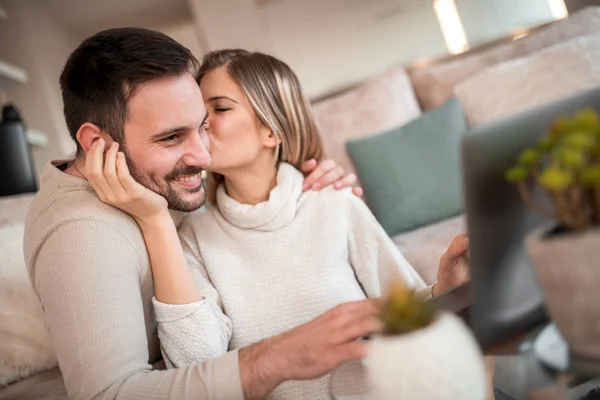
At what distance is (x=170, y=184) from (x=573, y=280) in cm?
96

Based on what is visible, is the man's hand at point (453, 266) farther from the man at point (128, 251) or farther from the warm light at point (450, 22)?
the warm light at point (450, 22)

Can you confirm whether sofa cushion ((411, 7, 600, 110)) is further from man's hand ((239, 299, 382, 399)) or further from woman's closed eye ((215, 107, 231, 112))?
man's hand ((239, 299, 382, 399))

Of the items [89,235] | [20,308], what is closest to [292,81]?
[89,235]

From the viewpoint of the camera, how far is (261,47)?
6223mm

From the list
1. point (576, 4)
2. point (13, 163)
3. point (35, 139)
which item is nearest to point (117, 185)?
point (13, 163)

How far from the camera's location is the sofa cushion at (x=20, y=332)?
1.38 m

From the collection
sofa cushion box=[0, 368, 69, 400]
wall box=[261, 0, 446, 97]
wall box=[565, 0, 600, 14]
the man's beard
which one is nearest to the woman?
the man's beard

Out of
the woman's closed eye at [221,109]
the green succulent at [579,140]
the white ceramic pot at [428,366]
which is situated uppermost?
the woman's closed eye at [221,109]

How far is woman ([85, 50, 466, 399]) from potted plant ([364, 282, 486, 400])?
0.71 metres

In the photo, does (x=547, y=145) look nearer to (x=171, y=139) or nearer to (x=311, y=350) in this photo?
(x=311, y=350)

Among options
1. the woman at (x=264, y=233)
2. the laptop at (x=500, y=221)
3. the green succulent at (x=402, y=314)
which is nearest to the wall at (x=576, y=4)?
the woman at (x=264, y=233)

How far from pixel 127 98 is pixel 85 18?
19.2 feet

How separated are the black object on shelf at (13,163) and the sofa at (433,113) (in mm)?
762

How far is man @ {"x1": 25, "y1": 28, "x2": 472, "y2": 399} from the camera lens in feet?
2.75
